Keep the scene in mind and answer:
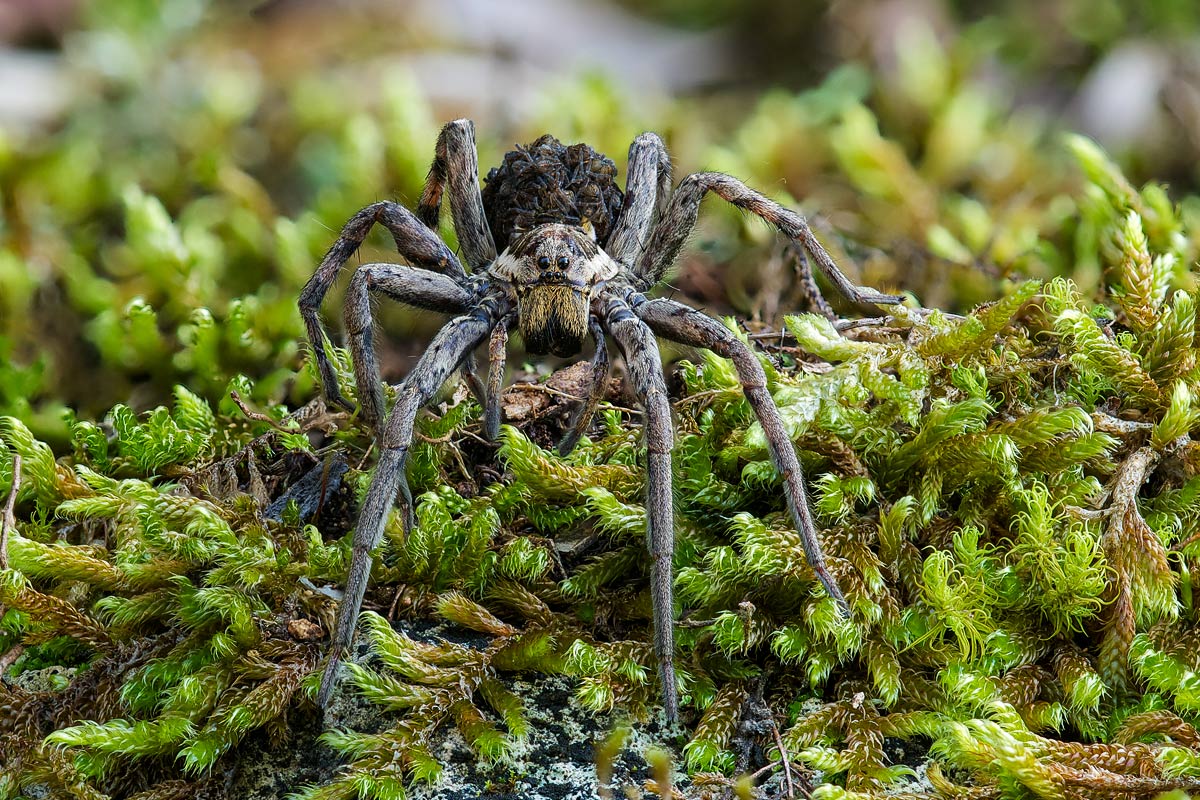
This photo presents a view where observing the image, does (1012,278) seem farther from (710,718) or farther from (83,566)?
(83,566)

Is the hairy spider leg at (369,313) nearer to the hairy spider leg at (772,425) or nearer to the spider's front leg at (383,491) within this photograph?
the spider's front leg at (383,491)

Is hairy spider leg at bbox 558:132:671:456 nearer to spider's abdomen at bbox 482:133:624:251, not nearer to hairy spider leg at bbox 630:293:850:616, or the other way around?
spider's abdomen at bbox 482:133:624:251

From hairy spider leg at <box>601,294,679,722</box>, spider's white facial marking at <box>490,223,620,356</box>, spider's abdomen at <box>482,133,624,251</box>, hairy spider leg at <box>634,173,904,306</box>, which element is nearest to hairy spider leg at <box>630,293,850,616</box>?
hairy spider leg at <box>601,294,679,722</box>

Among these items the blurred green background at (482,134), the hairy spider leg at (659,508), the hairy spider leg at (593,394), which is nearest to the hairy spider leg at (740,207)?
the blurred green background at (482,134)

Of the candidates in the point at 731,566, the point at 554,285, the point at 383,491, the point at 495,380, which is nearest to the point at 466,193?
the point at 554,285

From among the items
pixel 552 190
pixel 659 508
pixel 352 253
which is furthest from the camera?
pixel 552 190

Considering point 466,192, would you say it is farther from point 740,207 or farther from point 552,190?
point 740,207
